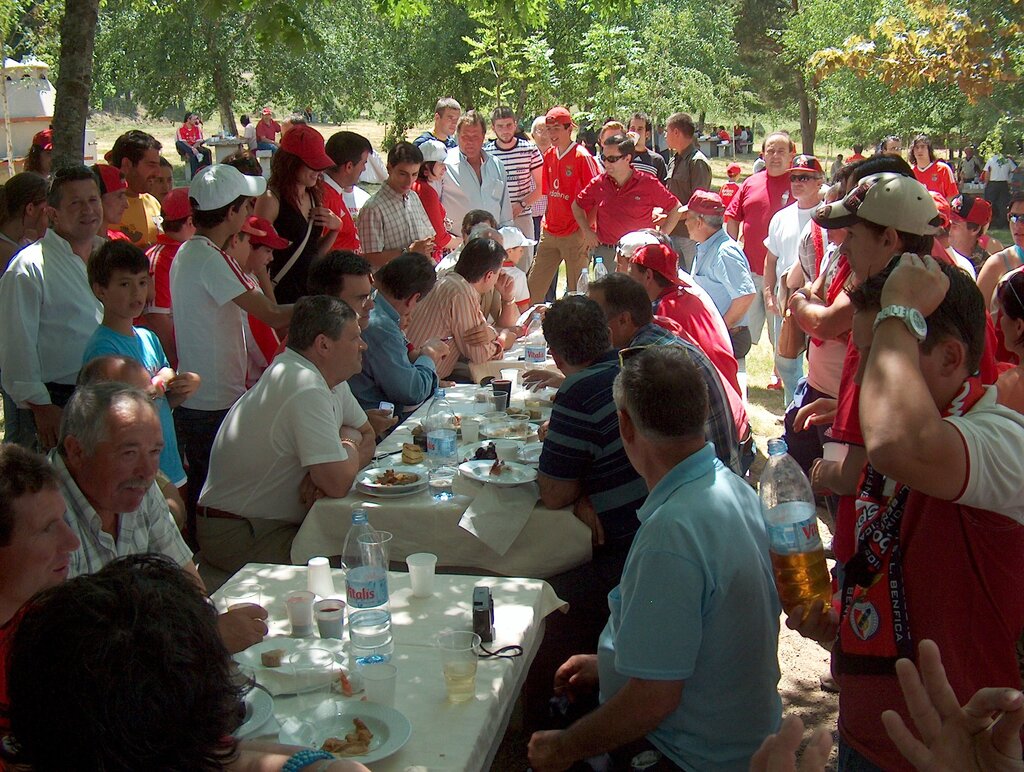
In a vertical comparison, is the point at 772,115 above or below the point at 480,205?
above

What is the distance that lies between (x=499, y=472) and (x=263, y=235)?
2.20 metres

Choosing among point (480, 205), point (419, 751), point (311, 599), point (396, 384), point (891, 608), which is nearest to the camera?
point (891, 608)

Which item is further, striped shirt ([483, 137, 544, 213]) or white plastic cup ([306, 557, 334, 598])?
striped shirt ([483, 137, 544, 213])

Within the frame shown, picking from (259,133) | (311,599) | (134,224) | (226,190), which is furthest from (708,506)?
(259,133)

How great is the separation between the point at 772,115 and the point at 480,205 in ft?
106

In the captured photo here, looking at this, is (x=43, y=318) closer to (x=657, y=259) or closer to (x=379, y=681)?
(x=657, y=259)

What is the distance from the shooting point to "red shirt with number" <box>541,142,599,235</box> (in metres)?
9.85

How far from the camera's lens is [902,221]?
305cm

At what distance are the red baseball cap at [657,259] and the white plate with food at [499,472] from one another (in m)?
1.52

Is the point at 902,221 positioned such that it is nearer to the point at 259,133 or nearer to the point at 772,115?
the point at 259,133

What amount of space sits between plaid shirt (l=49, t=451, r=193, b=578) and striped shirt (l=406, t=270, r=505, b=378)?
2.97 m

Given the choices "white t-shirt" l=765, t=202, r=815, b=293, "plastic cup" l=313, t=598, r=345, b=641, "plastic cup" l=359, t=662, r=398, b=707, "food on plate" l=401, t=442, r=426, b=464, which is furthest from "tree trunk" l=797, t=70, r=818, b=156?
"plastic cup" l=359, t=662, r=398, b=707

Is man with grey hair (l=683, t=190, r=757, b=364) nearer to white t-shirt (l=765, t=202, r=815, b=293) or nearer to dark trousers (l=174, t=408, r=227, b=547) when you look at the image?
white t-shirt (l=765, t=202, r=815, b=293)

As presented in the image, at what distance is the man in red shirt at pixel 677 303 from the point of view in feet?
16.5
